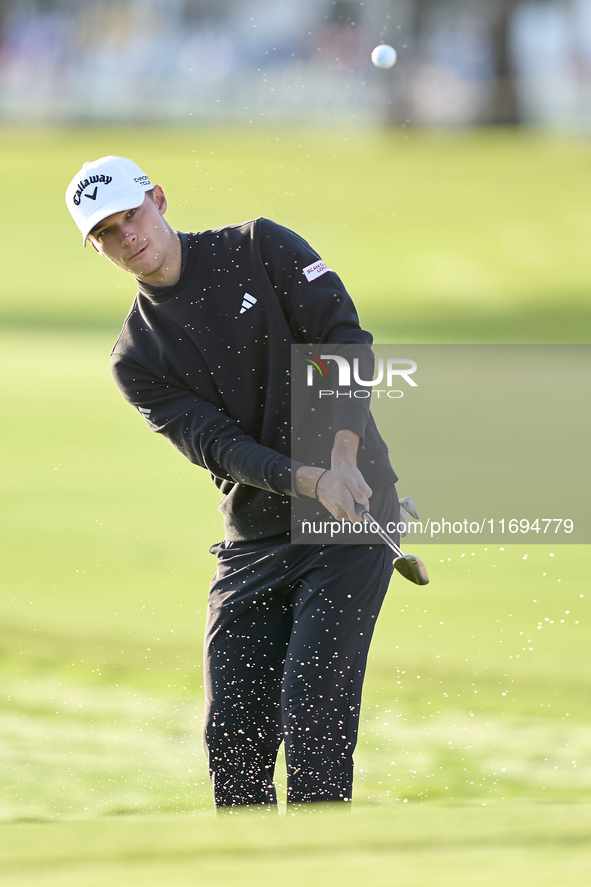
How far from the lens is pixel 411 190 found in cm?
2336

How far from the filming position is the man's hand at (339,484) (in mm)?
2883

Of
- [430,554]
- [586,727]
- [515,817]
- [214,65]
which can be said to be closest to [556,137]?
[214,65]

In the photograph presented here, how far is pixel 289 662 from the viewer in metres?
3.00

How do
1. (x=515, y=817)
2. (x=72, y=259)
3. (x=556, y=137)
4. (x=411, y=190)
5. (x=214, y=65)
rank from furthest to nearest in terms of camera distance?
(x=214, y=65) < (x=556, y=137) < (x=411, y=190) < (x=72, y=259) < (x=515, y=817)

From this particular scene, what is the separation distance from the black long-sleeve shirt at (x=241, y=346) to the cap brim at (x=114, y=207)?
19 cm

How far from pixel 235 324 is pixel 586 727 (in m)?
2.27

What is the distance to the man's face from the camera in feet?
9.91

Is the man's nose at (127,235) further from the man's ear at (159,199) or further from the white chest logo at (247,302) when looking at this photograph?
the white chest logo at (247,302)

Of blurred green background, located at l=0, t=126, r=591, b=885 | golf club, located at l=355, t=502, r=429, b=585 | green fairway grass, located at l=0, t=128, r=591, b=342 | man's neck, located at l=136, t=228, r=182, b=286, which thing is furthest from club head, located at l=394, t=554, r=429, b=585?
green fairway grass, located at l=0, t=128, r=591, b=342

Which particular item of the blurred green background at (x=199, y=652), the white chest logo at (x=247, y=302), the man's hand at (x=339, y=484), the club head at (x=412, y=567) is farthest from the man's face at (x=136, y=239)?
the blurred green background at (x=199, y=652)

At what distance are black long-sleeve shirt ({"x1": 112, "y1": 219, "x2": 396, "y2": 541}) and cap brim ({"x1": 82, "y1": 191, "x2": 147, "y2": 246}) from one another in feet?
0.64

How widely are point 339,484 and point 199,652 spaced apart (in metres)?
2.95

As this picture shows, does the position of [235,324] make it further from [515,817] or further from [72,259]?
[72,259]

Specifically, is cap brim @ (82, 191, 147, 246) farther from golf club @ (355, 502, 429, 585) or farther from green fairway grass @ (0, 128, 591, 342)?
green fairway grass @ (0, 128, 591, 342)
